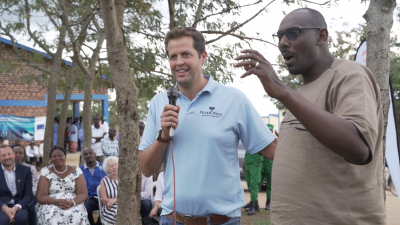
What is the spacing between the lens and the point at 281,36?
190cm

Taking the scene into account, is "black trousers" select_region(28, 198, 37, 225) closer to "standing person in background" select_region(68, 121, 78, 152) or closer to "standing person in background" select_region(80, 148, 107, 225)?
"standing person in background" select_region(80, 148, 107, 225)

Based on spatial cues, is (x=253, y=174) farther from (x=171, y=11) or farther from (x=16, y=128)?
(x=16, y=128)

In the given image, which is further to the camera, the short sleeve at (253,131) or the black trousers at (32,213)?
the black trousers at (32,213)

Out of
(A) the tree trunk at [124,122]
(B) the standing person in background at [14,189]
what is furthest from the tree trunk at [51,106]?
(A) the tree trunk at [124,122]

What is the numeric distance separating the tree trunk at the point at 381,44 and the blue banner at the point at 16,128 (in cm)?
1875

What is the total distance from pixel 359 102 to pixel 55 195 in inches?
245

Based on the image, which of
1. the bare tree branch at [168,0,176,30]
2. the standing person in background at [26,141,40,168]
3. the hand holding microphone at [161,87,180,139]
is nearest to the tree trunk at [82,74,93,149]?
the bare tree branch at [168,0,176,30]

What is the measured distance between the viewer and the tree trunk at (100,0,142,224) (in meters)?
4.92

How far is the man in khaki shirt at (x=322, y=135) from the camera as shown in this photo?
151cm

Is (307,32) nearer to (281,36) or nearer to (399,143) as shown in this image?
(281,36)

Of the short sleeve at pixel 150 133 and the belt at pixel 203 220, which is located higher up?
the short sleeve at pixel 150 133

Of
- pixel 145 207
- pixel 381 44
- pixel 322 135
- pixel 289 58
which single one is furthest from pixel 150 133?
pixel 145 207

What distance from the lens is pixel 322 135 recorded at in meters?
1.50

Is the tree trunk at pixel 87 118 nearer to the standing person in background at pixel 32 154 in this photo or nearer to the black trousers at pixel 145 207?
the black trousers at pixel 145 207
